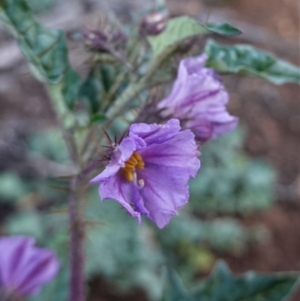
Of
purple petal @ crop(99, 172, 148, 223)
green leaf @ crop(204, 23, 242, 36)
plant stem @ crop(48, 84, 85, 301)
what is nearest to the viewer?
purple petal @ crop(99, 172, 148, 223)

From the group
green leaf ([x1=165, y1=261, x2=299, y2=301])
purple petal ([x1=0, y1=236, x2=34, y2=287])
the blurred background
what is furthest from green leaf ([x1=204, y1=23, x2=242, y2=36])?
the blurred background

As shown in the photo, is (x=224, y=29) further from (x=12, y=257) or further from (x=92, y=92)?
(x=12, y=257)

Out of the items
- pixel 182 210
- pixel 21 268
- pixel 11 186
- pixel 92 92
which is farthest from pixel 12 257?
pixel 182 210

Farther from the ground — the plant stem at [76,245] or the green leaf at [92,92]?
the green leaf at [92,92]

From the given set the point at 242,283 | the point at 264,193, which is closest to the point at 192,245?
the point at 264,193

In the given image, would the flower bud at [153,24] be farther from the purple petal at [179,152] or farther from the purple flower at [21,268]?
the purple flower at [21,268]

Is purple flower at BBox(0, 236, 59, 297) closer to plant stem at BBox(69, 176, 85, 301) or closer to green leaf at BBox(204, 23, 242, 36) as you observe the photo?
plant stem at BBox(69, 176, 85, 301)

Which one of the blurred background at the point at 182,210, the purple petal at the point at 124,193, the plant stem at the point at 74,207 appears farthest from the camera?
the blurred background at the point at 182,210

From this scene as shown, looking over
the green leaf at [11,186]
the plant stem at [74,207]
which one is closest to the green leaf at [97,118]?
the plant stem at [74,207]
